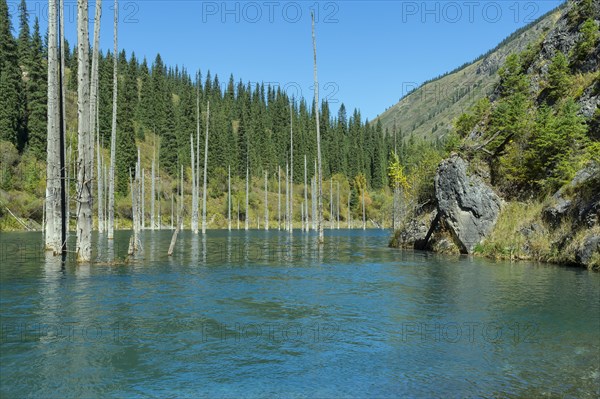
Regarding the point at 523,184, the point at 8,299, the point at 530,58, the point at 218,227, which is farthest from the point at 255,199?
the point at 8,299

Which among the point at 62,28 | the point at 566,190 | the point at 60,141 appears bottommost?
the point at 566,190

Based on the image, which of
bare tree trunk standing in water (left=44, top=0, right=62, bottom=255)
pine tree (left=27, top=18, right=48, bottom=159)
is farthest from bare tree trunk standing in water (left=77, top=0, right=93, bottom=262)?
pine tree (left=27, top=18, right=48, bottom=159)

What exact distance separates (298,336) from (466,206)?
860 inches

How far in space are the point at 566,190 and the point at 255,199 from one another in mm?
94428

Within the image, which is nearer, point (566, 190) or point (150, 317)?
point (150, 317)

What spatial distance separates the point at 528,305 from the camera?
13.8 m

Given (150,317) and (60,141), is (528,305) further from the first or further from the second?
(60,141)

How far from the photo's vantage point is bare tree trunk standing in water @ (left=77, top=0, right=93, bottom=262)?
21.7 m

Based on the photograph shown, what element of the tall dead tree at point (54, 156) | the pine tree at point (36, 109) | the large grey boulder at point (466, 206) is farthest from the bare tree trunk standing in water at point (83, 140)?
the pine tree at point (36, 109)

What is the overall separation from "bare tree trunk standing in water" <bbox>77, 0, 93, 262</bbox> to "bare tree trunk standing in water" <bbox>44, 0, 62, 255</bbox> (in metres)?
3.55

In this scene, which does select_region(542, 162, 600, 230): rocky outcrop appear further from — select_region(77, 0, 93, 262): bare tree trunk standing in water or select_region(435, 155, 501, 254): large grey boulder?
select_region(77, 0, 93, 262): bare tree trunk standing in water

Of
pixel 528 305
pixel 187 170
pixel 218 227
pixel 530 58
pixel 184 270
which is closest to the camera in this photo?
pixel 528 305

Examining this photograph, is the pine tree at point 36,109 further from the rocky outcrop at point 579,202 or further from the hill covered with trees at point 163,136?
the rocky outcrop at point 579,202

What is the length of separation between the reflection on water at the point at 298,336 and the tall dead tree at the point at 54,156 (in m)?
6.52
